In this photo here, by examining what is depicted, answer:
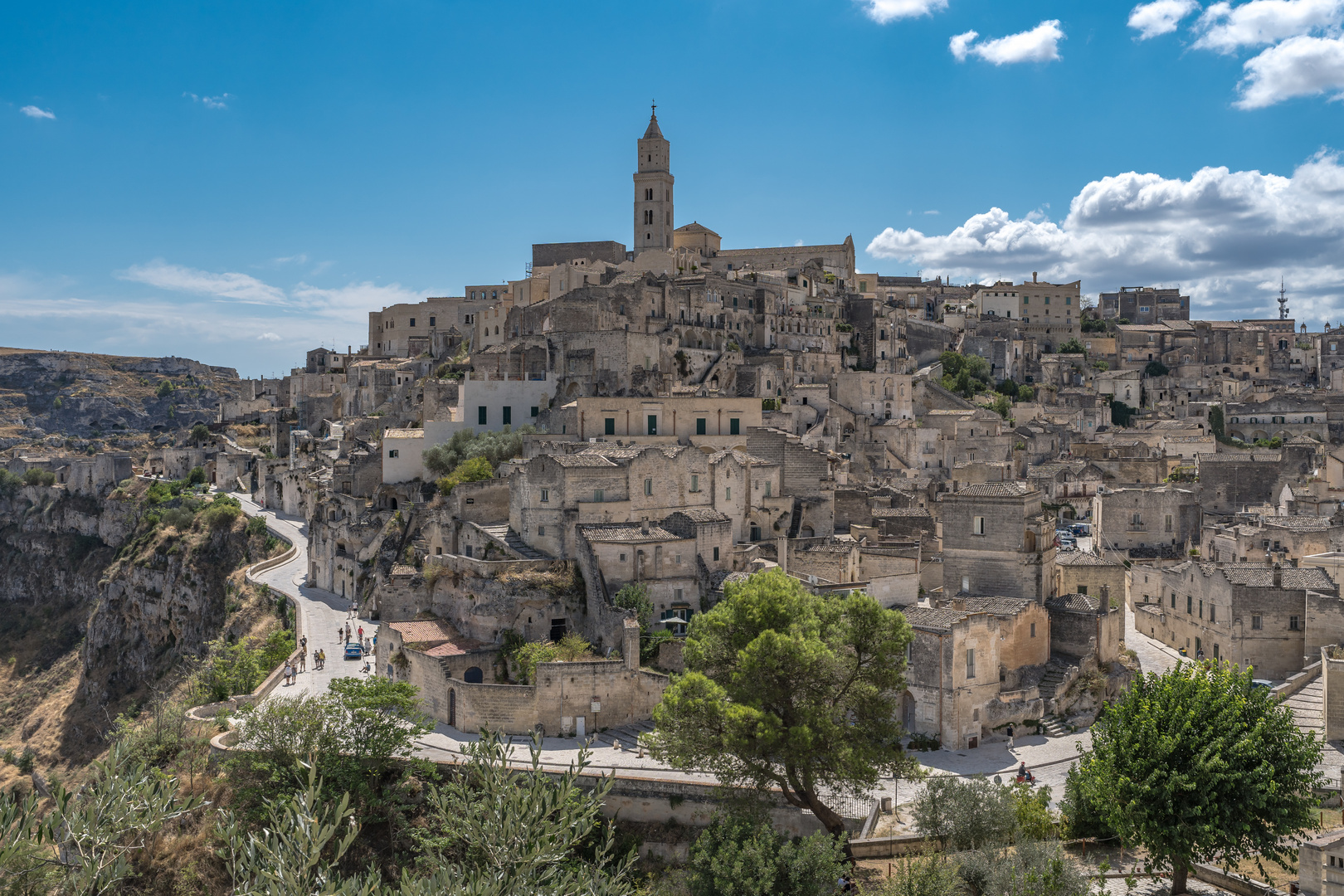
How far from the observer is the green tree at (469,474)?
1861 inches

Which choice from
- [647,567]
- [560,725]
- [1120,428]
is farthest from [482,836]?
[1120,428]

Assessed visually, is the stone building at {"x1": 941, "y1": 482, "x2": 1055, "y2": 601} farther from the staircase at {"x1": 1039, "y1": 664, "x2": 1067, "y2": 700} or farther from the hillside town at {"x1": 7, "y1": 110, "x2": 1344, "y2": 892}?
the staircase at {"x1": 1039, "y1": 664, "x2": 1067, "y2": 700}

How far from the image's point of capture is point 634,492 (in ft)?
127

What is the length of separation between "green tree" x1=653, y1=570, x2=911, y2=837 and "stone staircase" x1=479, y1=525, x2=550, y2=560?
37.8ft

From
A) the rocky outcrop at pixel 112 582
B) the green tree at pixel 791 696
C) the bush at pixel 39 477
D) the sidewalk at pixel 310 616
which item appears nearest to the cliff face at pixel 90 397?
the bush at pixel 39 477

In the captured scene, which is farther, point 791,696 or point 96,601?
point 96,601

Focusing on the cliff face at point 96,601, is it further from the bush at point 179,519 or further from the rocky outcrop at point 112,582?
the bush at point 179,519

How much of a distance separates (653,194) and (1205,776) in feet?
246

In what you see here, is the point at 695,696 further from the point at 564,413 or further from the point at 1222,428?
the point at 1222,428

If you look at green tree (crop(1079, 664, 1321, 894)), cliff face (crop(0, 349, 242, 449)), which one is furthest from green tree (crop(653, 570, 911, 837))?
cliff face (crop(0, 349, 242, 449))

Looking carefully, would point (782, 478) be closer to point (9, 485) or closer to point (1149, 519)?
point (1149, 519)

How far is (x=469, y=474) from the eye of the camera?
47.6 m

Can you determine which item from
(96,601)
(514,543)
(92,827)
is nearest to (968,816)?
(92,827)

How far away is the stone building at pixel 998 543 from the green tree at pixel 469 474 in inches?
795
